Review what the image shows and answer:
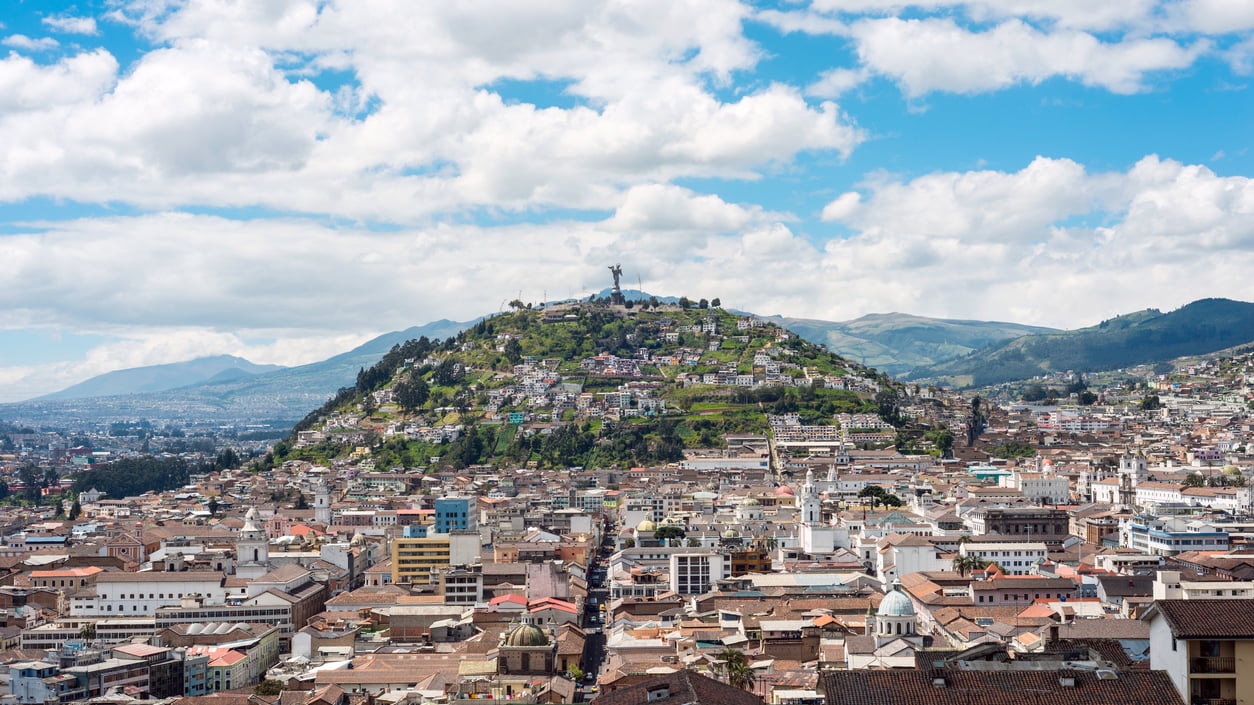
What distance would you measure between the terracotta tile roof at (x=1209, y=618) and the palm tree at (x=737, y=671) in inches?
673

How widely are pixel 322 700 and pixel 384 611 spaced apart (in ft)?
52.8

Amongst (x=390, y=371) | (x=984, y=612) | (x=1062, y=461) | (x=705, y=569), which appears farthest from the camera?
(x=390, y=371)

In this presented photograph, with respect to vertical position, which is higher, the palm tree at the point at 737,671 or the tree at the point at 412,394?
the tree at the point at 412,394

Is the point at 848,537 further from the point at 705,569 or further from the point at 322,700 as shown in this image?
the point at 322,700

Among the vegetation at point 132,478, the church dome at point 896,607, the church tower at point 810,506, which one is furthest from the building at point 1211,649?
the vegetation at point 132,478

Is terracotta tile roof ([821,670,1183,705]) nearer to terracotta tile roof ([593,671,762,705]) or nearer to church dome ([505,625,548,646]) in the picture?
terracotta tile roof ([593,671,762,705])

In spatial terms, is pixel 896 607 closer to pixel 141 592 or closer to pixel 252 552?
pixel 141 592

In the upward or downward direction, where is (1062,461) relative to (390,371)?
downward

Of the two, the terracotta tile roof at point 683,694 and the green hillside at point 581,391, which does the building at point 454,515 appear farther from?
the terracotta tile roof at point 683,694

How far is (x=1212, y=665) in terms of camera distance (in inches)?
773

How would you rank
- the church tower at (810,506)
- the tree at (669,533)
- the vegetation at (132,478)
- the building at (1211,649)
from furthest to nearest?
the vegetation at (132,478) < the church tower at (810,506) < the tree at (669,533) < the building at (1211,649)

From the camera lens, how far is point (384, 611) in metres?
56.4

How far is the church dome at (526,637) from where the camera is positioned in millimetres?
42938

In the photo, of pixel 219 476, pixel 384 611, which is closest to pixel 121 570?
pixel 384 611
